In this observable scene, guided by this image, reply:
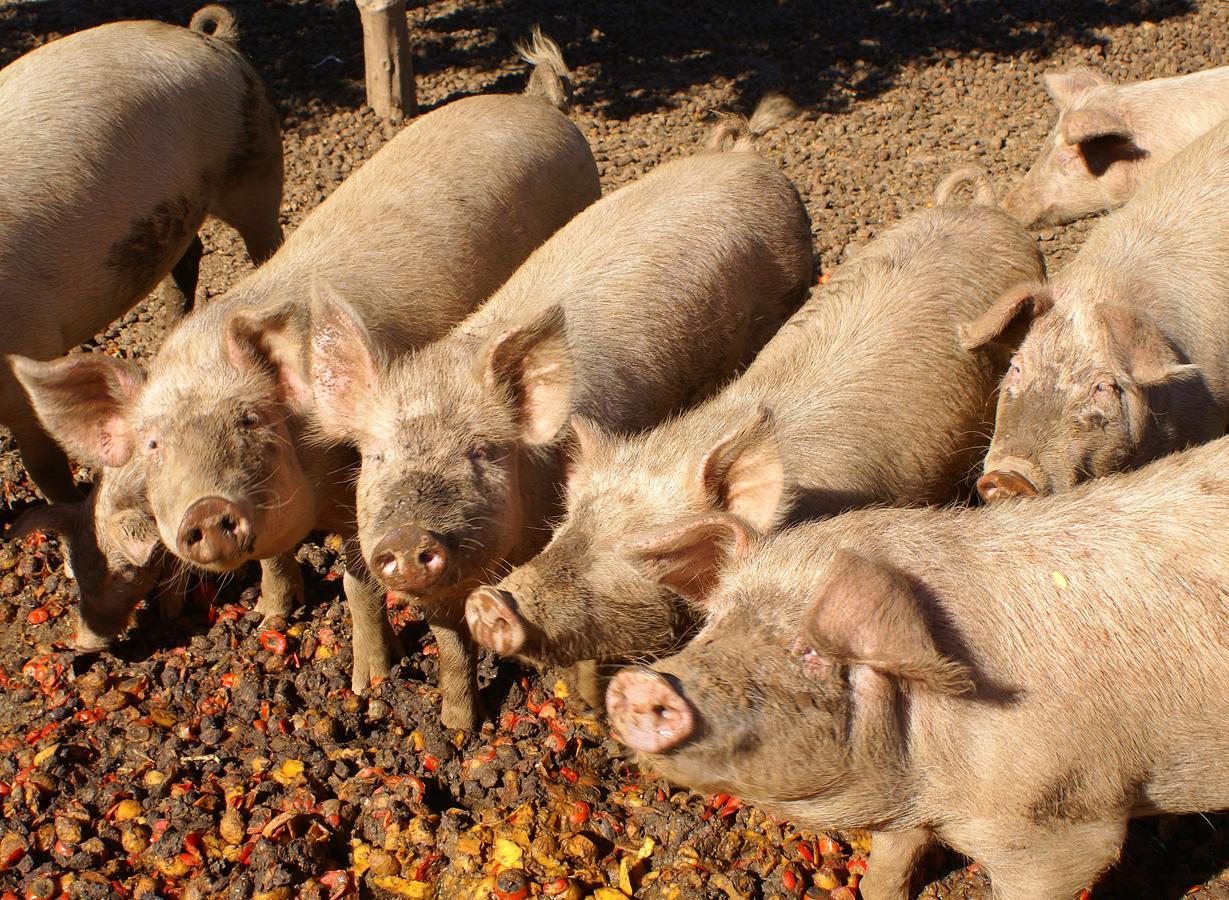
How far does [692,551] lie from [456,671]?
1642 millimetres

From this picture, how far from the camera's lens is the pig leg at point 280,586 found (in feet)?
16.4

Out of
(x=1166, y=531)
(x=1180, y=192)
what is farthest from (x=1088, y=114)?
(x=1166, y=531)

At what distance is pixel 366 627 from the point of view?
4.65 m

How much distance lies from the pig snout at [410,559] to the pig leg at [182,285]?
412 centimetres

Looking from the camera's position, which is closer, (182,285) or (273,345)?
(273,345)

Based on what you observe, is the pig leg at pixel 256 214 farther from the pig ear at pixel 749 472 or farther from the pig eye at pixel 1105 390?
the pig eye at pixel 1105 390

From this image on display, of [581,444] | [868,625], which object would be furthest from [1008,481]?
[868,625]

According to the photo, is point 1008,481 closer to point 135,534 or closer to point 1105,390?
point 1105,390

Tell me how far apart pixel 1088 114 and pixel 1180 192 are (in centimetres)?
124

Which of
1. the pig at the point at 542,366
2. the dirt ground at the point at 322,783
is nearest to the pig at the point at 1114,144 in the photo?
the dirt ground at the point at 322,783

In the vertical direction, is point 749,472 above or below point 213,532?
above

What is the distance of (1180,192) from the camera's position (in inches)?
202

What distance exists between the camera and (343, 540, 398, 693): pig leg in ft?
14.7

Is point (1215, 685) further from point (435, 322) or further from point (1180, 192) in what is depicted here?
point (435, 322)
